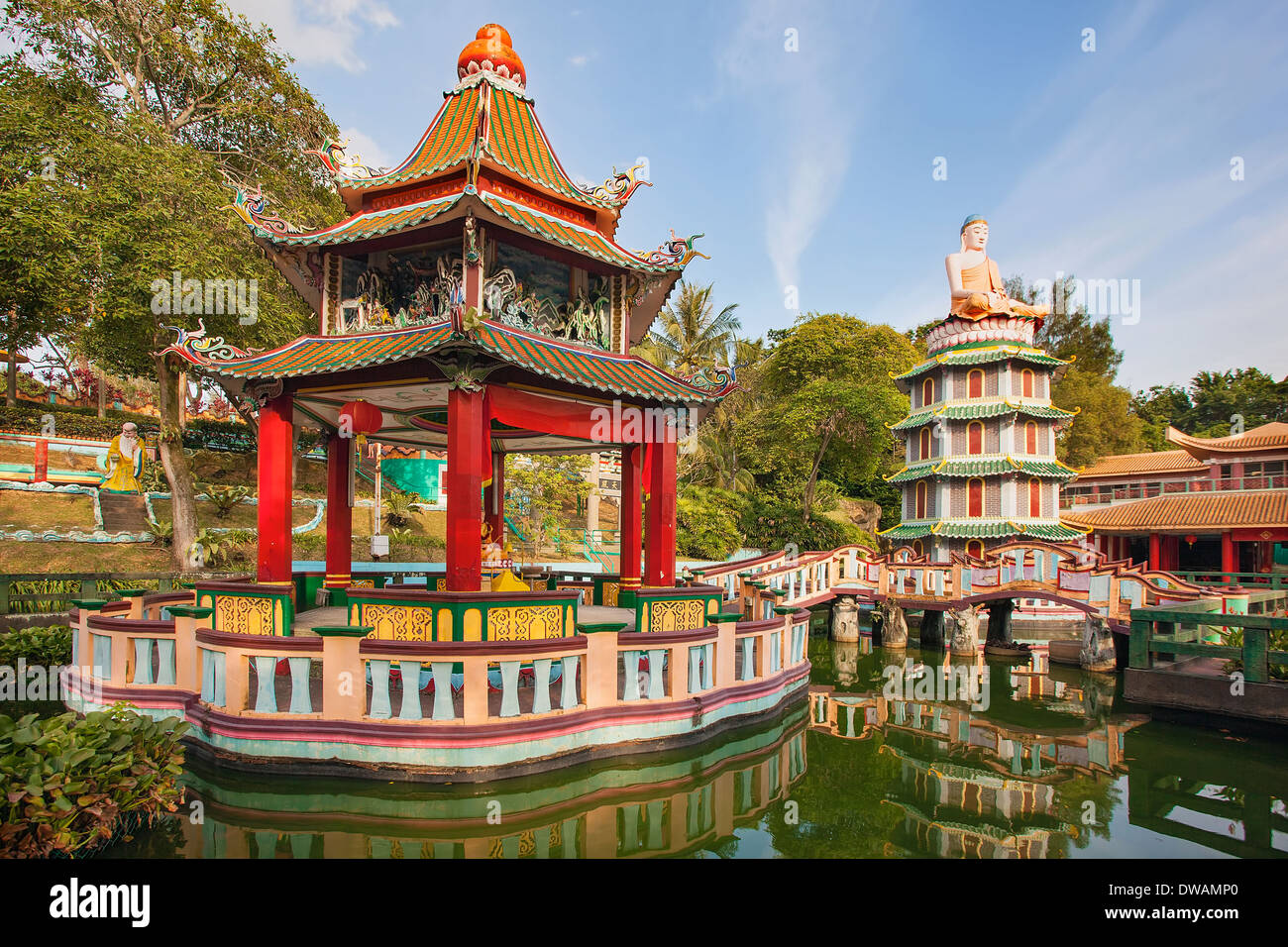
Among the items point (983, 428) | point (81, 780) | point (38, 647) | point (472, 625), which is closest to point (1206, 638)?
point (983, 428)

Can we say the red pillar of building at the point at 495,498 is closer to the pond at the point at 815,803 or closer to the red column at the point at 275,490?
the red column at the point at 275,490

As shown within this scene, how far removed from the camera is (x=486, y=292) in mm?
10156

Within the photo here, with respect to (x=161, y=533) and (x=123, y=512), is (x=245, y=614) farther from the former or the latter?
(x=123, y=512)

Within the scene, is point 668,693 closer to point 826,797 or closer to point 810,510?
point 826,797

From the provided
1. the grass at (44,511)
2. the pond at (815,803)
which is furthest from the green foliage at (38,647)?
the grass at (44,511)

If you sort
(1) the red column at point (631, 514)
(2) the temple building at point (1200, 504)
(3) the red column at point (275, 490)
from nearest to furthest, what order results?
(3) the red column at point (275, 490)
(1) the red column at point (631, 514)
(2) the temple building at point (1200, 504)

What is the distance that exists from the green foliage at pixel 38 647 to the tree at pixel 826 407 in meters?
25.3

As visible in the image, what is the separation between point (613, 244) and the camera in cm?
1157

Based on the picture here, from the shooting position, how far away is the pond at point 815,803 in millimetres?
5996

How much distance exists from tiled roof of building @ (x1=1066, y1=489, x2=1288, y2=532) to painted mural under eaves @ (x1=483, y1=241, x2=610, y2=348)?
2544 cm

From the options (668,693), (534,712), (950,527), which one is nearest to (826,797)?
(668,693)

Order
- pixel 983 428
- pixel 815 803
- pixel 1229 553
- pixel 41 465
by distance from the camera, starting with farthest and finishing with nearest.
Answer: pixel 1229 553 → pixel 983 428 → pixel 41 465 → pixel 815 803

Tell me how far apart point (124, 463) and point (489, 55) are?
19.8 metres
